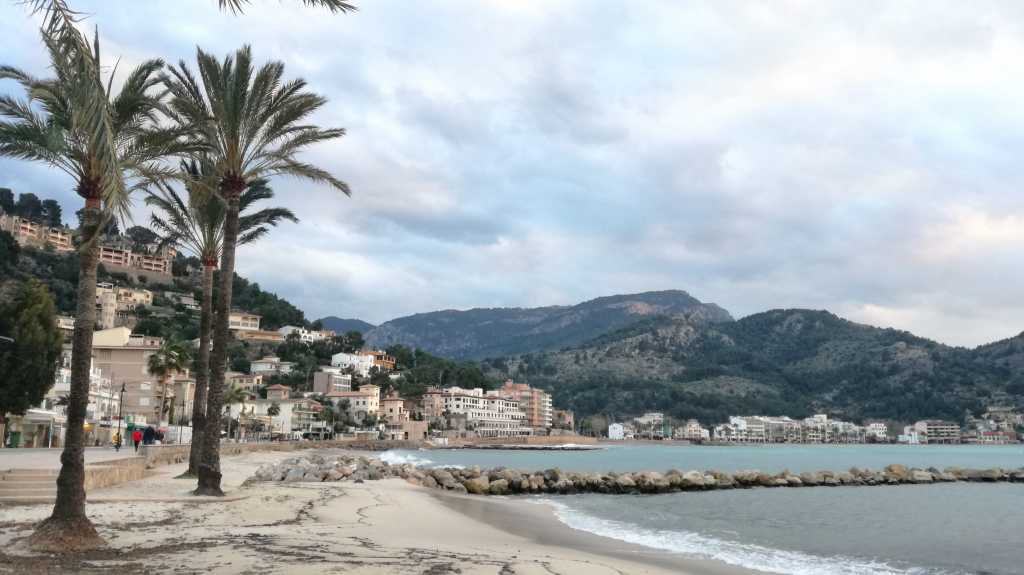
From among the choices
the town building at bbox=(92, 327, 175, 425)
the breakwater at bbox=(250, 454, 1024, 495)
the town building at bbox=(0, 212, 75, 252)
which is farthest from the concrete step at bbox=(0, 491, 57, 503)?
the town building at bbox=(0, 212, 75, 252)

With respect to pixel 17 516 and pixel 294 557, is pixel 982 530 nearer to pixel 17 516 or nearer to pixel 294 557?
pixel 294 557

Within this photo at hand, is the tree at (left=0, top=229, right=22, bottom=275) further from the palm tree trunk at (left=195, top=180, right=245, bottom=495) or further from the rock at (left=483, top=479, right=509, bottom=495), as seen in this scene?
the palm tree trunk at (left=195, top=180, right=245, bottom=495)

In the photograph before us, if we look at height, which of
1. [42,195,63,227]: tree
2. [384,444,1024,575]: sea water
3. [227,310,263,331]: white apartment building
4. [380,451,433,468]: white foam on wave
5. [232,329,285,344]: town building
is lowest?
[380,451,433,468]: white foam on wave

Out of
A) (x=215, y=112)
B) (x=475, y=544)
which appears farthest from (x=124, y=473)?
(x=475, y=544)

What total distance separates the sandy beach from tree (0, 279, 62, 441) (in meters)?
18.6

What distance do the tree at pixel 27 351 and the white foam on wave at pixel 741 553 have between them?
28.9 meters

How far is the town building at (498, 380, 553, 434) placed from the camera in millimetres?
180875

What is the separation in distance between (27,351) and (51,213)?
163 meters

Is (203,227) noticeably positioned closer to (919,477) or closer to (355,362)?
(919,477)

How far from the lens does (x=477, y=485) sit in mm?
34312

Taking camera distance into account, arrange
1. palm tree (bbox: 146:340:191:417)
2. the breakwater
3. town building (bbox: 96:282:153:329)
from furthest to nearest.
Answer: town building (bbox: 96:282:153:329), palm tree (bbox: 146:340:191:417), the breakwater

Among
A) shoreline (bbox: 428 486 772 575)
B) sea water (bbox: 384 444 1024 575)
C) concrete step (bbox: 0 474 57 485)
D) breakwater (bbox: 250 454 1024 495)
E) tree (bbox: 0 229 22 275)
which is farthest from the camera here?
tree (bbox: 0 229 22 275)

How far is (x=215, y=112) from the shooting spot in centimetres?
1817

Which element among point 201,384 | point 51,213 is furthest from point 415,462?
point 51,213
